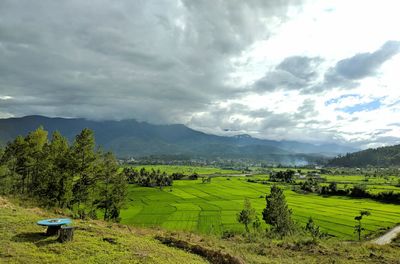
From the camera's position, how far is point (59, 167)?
4166 cm

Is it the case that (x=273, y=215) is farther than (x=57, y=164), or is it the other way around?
(x=273, y=215)

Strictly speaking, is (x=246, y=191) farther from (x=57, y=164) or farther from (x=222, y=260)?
(x=222, y=260)

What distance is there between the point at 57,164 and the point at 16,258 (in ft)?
95.5

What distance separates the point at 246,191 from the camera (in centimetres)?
14525

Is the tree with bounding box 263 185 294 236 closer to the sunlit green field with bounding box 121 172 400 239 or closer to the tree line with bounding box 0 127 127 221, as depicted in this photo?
the sunlit green field with bounding box 121 172 400 239

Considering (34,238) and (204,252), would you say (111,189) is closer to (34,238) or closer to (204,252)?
(34,238)

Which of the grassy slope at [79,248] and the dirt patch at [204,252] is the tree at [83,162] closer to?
the grassy slope at [79,248]

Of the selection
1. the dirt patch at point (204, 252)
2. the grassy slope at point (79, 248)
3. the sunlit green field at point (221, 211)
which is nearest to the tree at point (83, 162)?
the grassy slope at point (79, 248)

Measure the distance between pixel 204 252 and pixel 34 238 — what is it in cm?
1167

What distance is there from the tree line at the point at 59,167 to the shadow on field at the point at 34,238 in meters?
15.9

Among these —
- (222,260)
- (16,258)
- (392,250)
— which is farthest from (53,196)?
(392,250)

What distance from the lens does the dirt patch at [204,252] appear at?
19.1 m

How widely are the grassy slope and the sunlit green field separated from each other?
1888 inches

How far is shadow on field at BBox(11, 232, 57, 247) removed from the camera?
18.0 metres
